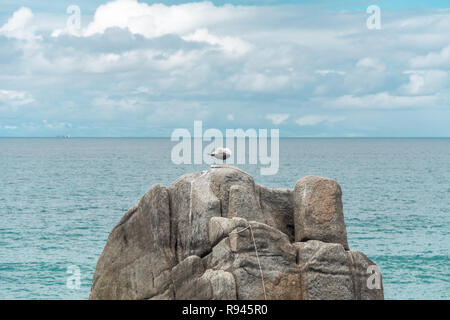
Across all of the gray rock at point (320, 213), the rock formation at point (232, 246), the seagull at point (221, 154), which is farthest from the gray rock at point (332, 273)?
the seagull at point (221, 154)

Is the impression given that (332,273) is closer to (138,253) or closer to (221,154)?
(221,154)

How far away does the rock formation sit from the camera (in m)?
17.3

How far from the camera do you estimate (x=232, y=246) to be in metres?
17.3

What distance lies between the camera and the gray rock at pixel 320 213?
19219 millimetres

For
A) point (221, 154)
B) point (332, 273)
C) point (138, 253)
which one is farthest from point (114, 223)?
point (332, 273)

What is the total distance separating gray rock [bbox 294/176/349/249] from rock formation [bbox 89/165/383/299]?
3 centimetres

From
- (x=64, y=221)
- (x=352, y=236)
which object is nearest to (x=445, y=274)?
(x=352, y=236)

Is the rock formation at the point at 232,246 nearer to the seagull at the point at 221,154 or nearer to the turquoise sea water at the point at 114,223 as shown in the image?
the seagull at the point at 221,154

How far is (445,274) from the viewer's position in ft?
114

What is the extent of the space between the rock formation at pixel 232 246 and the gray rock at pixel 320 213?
0.11 feet

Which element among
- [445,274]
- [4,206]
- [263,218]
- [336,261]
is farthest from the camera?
[4,206]

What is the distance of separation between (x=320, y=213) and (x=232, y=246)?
3.62 meters
